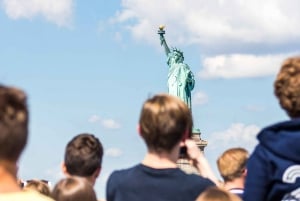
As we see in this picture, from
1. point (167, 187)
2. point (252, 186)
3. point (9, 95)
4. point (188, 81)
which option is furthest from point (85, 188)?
point (188, 81)

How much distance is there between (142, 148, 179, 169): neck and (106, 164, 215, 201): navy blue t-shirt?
0.03 meters

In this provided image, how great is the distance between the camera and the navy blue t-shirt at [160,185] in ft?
15.8

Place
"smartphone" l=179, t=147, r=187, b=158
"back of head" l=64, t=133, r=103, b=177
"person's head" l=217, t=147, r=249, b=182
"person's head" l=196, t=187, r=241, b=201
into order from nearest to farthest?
1. "person's head" l=196, t=187, r=241, b=201
2. "smartphone" l=179, t=147, r=187, b=158
3. "back of head" l=64, t=133, r=103, b=177
4. "person's head" l=217, t=147, r=249, b=182

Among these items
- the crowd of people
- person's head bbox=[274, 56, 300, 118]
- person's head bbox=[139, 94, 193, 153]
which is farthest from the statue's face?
person's head bbox=[139, 94, 193, 153]

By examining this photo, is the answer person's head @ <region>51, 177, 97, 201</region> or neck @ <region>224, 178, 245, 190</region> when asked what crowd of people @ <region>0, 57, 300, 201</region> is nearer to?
person's head @ <region>51, 177, 97, 201</region>

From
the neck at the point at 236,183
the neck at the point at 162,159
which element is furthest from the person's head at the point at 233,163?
the neck at the point at 162,159

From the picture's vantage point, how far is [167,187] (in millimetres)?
4840

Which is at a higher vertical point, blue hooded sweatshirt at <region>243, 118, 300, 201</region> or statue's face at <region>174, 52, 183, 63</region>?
statue's face at <region>174, 52, 183, 63</region>

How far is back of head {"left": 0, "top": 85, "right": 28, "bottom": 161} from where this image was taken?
3.32 metres

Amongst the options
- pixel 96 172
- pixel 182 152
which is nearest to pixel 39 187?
pixel 96 172

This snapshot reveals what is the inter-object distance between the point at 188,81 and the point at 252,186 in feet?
109

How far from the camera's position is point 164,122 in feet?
15.4

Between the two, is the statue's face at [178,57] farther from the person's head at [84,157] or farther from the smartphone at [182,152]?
the smartphone at [182,152]

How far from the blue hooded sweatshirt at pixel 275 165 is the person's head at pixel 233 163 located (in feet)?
4.62
